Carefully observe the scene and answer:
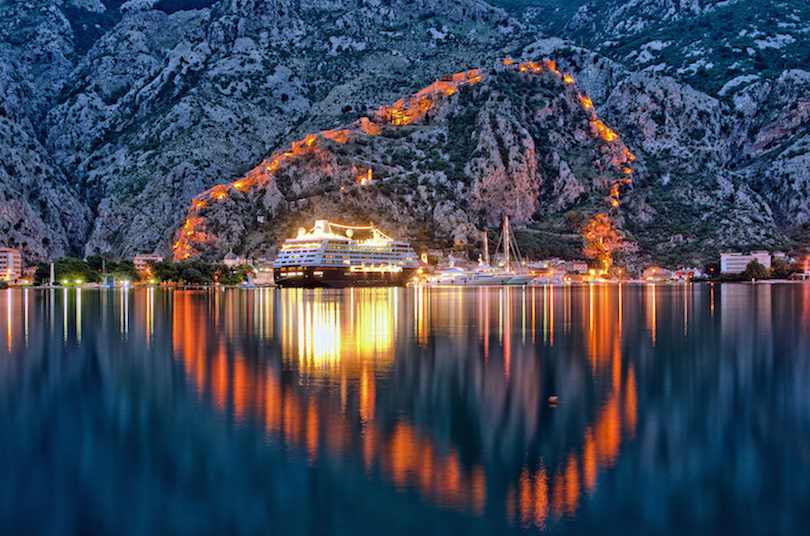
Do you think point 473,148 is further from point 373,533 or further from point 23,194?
point 373,533

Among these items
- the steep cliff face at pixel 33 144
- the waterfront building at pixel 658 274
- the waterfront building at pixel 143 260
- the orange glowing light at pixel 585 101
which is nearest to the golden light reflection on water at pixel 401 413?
the waterfront building at pixel 143 260

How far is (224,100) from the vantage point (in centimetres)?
17075

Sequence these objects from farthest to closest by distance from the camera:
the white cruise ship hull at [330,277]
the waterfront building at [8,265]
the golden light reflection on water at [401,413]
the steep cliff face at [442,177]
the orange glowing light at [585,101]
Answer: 1. the orange glowing light at [585,101]
2. the steep cliff face at [442,177]
3. the waterfront building at [8,265]
4. the white cruise ship hull at [330,277]
5. the golden light reflection on water at [401,413]

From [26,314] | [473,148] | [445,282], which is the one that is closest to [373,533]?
[26,314]

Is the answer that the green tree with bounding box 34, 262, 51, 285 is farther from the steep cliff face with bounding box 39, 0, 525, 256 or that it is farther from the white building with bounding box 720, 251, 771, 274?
the white building with bounding box 720, 251, 771, 274

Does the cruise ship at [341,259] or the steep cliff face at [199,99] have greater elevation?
the steep cliff face at [199,99]

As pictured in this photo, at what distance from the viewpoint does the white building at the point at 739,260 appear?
442 ft

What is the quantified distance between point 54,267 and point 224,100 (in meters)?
65.2

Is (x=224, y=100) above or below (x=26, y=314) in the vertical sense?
above

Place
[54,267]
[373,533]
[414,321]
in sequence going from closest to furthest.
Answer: [373,533]
[414,321]
[54,267]

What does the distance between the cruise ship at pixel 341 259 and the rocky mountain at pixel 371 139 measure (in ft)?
30.7

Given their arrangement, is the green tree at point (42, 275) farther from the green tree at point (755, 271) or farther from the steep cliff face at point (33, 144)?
the green tree at point (755, 271)

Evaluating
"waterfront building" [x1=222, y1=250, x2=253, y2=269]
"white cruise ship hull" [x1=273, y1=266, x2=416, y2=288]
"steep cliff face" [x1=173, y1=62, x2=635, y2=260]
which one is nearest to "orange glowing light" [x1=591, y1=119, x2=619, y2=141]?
"steep cliff face" [x1=173, y1=62, x2=635, y2=260]

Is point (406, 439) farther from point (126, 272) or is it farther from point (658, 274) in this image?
point (658, 274)
